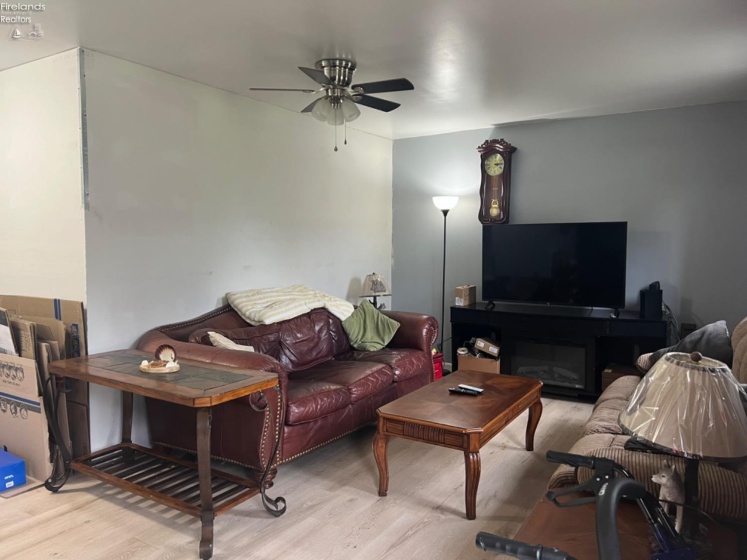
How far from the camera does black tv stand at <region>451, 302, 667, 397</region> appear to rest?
4.23m

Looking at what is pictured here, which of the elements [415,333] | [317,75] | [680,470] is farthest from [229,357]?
[680,470]

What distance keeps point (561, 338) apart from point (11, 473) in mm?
3867

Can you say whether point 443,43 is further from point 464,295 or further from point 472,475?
point 464,295

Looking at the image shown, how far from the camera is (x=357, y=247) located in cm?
528

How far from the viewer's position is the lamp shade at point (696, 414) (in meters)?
1.22

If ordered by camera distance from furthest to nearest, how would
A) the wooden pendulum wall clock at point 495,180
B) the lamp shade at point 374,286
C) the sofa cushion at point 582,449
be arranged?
the lamp shade at point 374,286 < the wooden pendulum wall clock at point 495,180 < the sofa cushion at point 582,449

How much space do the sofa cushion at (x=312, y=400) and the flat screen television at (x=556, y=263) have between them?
2.20 m

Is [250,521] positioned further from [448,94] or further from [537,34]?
[448,94]

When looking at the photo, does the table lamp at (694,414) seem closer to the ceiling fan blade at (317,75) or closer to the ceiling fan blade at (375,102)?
the ceiling fan blade at (317,75)

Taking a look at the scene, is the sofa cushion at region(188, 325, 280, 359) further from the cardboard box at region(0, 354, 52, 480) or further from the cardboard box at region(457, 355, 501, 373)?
the cardboard box at region(457, 355, 501, 373)

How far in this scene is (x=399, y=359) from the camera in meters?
3.84

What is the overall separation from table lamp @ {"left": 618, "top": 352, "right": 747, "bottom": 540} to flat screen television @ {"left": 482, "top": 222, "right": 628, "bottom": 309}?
3259mm

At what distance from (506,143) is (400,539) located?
3687mm

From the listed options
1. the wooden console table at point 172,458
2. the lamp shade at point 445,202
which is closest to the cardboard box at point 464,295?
the lamp shade at point 445,202
